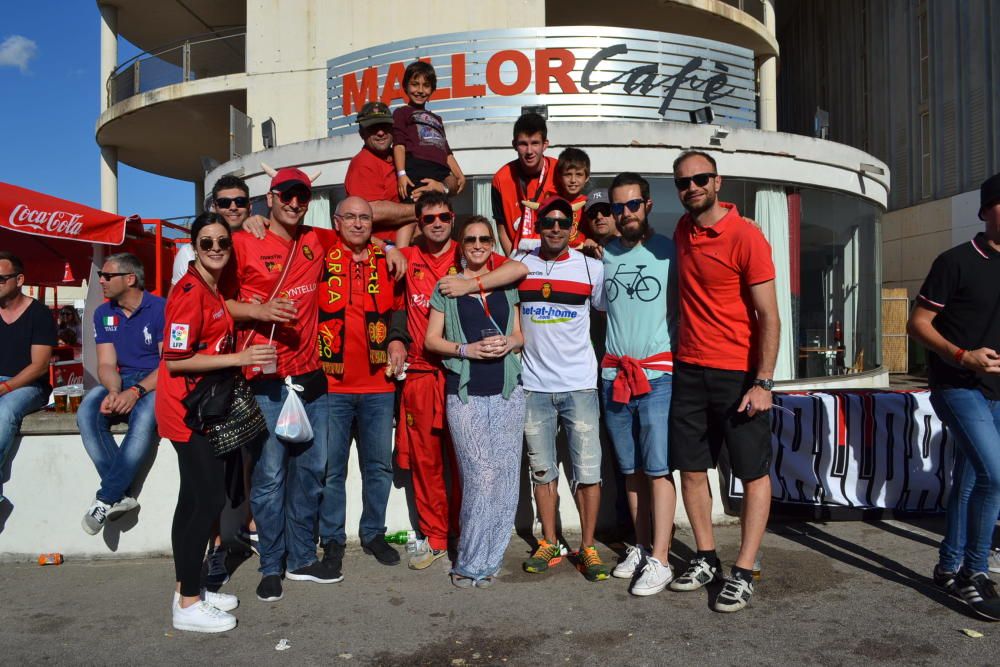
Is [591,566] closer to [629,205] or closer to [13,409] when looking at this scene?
[629,205]

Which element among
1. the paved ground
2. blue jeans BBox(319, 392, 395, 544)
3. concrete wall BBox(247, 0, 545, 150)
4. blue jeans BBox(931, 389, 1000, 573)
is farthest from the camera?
concrete wall BBox(247, 0, 545, 150)

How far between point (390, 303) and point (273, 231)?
2.66 ft

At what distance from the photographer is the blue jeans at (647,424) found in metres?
4.00

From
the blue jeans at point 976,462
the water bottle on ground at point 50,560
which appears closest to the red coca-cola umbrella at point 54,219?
the water bottle on ground at point 50,560

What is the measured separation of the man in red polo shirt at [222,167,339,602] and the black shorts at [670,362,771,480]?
2020mm

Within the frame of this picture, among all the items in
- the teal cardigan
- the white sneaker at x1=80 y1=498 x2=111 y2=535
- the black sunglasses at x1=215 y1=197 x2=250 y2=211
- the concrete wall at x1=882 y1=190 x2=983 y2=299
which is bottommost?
the white sneaker at x1=80 y1=498 x2=111 y2=535

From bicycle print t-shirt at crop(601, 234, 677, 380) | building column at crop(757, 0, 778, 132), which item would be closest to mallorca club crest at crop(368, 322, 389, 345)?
bicycle print t-shirt at crop(601, 234, 677, 380)

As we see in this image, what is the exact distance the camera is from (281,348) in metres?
4.01

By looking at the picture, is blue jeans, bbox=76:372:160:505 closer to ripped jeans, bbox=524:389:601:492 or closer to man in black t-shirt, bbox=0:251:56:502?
man in black t-shirt, bbox=0:251:56:502

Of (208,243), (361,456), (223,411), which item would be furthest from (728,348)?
(208,243)

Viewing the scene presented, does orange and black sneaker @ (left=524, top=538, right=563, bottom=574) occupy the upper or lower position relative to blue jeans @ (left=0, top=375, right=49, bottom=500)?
lower

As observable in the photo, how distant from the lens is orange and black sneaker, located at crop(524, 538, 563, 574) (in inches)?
168

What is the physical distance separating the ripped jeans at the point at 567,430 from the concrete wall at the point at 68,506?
136 centimetres

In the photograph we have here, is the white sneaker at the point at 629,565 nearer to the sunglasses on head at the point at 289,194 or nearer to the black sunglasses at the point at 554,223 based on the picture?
the black sunglasses at the point at 554,223
